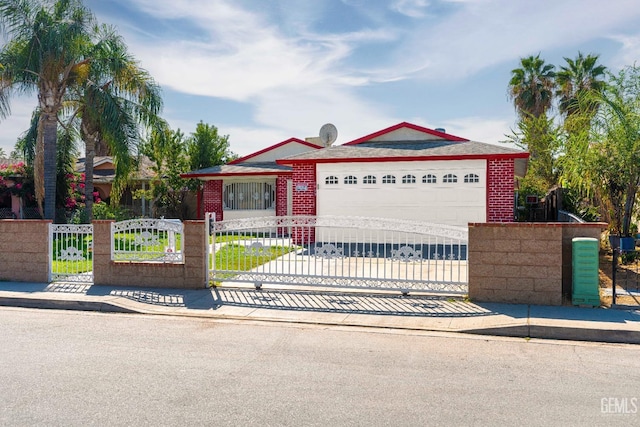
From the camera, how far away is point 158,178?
Result: 23891mm

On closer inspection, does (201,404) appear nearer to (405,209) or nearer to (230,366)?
(230,366)

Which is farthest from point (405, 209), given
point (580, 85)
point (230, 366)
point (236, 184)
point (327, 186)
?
point (580, 85)

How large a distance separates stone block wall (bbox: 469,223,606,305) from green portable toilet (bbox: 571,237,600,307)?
23 cm

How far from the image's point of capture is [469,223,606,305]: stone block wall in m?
8.05

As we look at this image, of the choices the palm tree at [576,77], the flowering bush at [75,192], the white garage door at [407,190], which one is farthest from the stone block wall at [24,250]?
the palm tree at [576,77]

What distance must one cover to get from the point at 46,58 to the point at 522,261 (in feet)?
50.9

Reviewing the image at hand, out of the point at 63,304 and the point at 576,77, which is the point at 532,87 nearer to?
the point at 576,77

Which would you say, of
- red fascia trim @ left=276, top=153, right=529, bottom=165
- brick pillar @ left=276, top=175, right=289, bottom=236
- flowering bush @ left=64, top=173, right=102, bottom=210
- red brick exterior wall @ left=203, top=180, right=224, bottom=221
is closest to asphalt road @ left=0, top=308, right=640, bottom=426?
red fascia trim @ left=276, top=153, right=529, bottom=165

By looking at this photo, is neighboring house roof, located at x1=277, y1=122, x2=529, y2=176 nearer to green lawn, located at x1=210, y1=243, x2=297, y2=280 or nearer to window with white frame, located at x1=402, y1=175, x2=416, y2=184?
window with white frame, located at x1=402, y1=175, x2=416, y2=184

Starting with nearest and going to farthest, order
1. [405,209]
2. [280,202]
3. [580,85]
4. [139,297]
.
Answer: [139,297] < [405,209] < [280,202] < [580,85]

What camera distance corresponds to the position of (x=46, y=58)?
16.4 m

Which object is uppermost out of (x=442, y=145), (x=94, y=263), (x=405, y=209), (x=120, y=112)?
(x=120, y=112)

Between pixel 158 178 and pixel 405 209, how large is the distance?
12678mm

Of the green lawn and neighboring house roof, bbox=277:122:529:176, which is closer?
the green lawn
